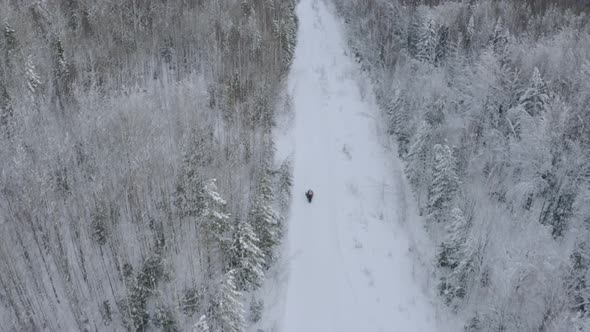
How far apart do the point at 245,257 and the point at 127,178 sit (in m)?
5.30

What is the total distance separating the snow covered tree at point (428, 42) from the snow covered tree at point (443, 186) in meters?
14.4

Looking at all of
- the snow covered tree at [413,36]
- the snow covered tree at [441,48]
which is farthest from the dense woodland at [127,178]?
the snow covered tree at [413,36]

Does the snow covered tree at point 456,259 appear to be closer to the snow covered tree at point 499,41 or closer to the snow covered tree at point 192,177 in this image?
the snow covered tree at point 192,177

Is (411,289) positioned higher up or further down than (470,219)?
further down

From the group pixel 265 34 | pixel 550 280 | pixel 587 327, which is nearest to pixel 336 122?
pixel 265 34

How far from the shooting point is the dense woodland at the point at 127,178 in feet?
37.2

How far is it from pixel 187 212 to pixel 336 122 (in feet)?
41.3

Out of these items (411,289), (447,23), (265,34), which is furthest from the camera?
(447,23)

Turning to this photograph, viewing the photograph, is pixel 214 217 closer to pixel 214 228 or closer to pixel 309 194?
pixel 214 228

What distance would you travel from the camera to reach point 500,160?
17516 millimetres

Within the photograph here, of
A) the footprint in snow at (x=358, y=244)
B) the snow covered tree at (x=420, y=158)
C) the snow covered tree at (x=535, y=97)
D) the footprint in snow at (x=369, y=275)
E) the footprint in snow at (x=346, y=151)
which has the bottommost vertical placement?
the footprint in snow at (x=369, y=275)

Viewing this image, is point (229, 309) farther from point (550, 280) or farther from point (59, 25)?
point (59, 25)

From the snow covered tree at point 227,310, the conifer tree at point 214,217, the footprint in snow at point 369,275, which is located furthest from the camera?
the footprint in snow at point 369,275

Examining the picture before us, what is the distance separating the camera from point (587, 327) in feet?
34.5
